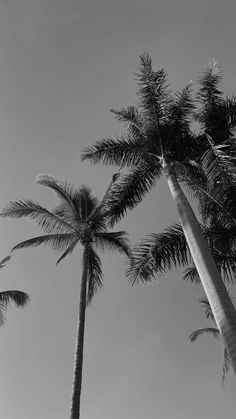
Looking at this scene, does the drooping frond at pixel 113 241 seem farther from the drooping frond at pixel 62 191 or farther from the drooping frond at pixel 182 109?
the drooping frond at pixel 182 109

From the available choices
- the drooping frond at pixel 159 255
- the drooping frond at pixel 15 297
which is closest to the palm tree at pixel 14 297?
the drooping frond at pixel 15 297

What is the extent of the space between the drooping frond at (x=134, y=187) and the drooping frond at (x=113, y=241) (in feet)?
9.62

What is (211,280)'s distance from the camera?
702 cm

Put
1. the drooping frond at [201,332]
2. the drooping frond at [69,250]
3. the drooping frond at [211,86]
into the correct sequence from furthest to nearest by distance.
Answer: the drooping frond at [201,332], the drooping frond at [69,250], the drooping frond at [211,86]

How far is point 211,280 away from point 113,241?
863cm

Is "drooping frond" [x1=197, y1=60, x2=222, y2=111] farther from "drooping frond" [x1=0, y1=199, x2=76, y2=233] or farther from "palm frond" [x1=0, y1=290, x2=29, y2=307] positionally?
"palm frond" [x1=0, y1=290, x2=29, y2=307]

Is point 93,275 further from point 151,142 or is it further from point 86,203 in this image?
point 151,142

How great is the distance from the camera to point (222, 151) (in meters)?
10.1

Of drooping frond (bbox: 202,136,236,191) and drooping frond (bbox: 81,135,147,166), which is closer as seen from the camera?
drooping frond (bbox: 202,136,236,191)

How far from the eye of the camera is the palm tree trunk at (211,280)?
6065 millimetres

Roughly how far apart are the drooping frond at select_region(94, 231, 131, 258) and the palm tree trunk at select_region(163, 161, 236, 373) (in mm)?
6112

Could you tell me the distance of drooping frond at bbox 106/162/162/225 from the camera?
12227 mm

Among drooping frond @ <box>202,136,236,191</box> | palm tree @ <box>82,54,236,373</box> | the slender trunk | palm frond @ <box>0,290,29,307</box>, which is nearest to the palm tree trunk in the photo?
drooping frond @ <box>202,136,236,191</box>

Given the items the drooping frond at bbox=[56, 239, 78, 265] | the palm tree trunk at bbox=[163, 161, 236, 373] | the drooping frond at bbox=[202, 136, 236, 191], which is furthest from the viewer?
the drooping frond at bbox=[56, 239, 78, 265]
